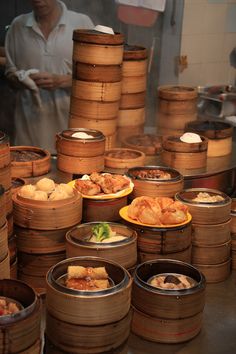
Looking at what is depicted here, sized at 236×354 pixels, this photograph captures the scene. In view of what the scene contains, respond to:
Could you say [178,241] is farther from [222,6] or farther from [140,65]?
[222,6]

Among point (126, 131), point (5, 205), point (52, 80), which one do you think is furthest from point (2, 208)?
point (52, 80)

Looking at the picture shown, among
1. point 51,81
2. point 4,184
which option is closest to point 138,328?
point 4,184

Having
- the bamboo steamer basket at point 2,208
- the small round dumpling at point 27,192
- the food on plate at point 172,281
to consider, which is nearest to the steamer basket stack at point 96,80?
the small round dumpling at point 27,192

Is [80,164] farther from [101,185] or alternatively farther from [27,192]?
[27,192]

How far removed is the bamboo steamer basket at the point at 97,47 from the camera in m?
4.62

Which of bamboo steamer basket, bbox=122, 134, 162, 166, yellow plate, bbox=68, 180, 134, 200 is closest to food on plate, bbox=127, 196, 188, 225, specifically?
yellow plate, bbox=68, 180, 134, 200

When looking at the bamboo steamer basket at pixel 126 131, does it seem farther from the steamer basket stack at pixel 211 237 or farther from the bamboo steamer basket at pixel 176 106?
the steamer basket stack at pixel 211 237

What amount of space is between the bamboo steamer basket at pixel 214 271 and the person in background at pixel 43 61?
313cm

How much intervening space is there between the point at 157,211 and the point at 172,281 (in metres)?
0.50

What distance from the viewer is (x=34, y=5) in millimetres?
6520

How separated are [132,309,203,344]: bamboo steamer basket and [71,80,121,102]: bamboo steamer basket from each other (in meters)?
2.18

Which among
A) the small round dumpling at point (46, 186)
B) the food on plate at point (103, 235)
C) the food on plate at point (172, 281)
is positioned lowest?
the food on plate at point (172, 281)

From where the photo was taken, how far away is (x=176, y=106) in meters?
5.54

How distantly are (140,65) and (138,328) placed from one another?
279cm
